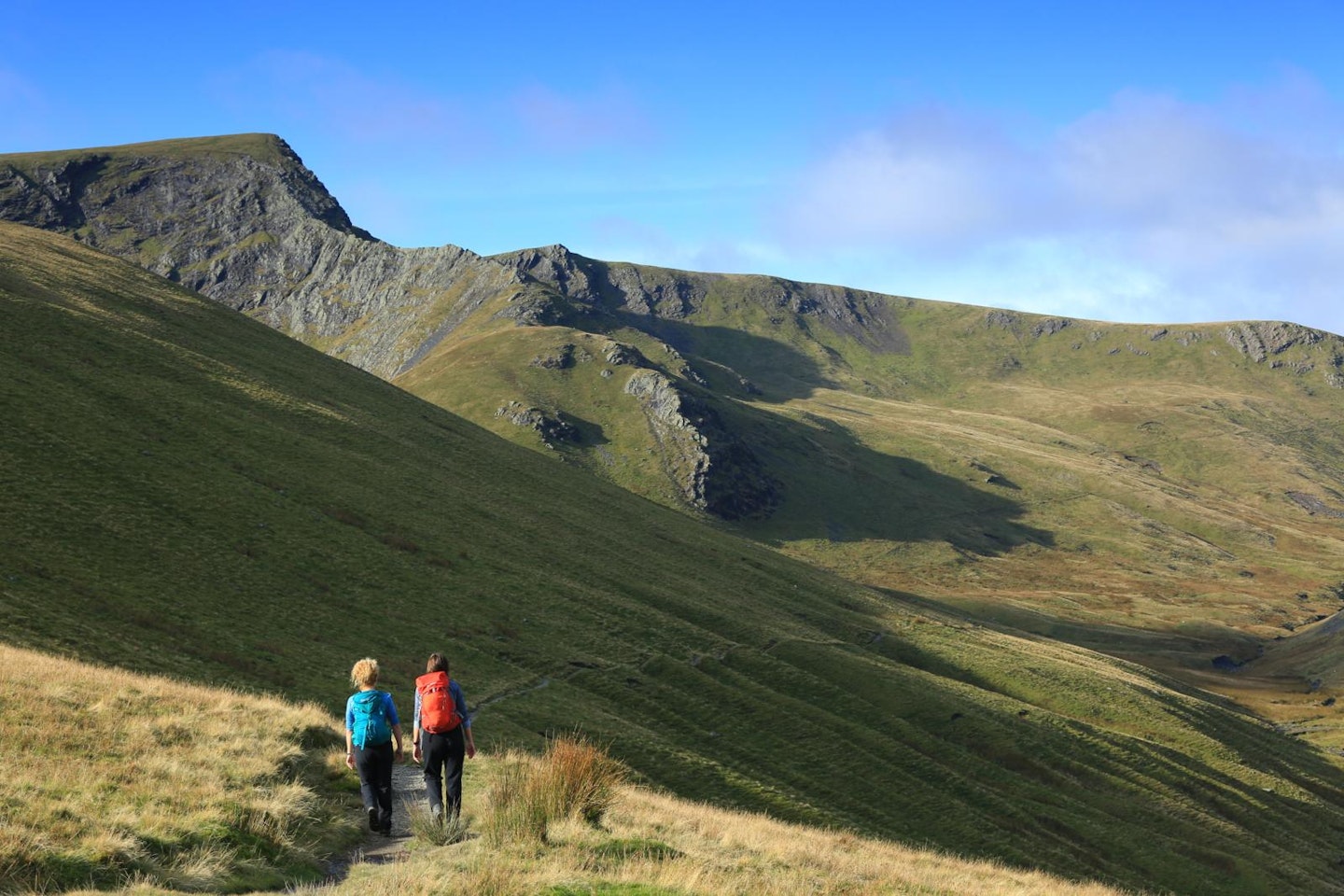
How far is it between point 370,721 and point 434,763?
1.39 metres

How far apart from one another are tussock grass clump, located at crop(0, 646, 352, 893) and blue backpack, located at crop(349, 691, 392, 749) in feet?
6.15

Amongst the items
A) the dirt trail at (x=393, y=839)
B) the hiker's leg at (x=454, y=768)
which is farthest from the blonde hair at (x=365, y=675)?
the dirt trail at (x=393, y=839)

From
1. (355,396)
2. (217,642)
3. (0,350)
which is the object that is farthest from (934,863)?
(355,396)

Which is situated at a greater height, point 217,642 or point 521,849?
point 521,849

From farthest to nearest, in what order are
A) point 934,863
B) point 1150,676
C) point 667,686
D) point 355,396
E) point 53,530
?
1. point 1150,676
2. point 355,396
3. point 667,686
4. point 53,530
5. point 934,863

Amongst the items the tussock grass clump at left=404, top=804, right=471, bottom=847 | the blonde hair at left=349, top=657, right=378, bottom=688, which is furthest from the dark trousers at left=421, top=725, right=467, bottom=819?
the blonde hair at left=349, top=657, right=378, bottom=688

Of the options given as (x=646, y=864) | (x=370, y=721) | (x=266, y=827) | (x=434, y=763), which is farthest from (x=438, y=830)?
(x=646, y=864)

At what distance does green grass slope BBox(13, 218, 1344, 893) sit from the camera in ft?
150

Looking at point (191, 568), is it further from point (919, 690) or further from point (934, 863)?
point (919, 690)

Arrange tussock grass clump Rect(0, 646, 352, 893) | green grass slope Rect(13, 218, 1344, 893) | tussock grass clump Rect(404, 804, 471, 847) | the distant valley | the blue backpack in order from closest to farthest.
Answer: tussock grass clump Rect(0, 646, 352, 893) < tussock grass clump Rect(404, 804, 471, 847) < the blue backpack < green grass slope Rect(13, 218, 1344, 893) < the distant valley

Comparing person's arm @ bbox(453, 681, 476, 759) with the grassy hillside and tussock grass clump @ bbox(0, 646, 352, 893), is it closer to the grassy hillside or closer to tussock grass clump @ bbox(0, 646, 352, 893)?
the grassy hillside

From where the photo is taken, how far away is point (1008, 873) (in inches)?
1009

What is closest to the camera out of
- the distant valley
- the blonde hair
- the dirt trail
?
the dirt trail

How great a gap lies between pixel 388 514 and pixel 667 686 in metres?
24.7
